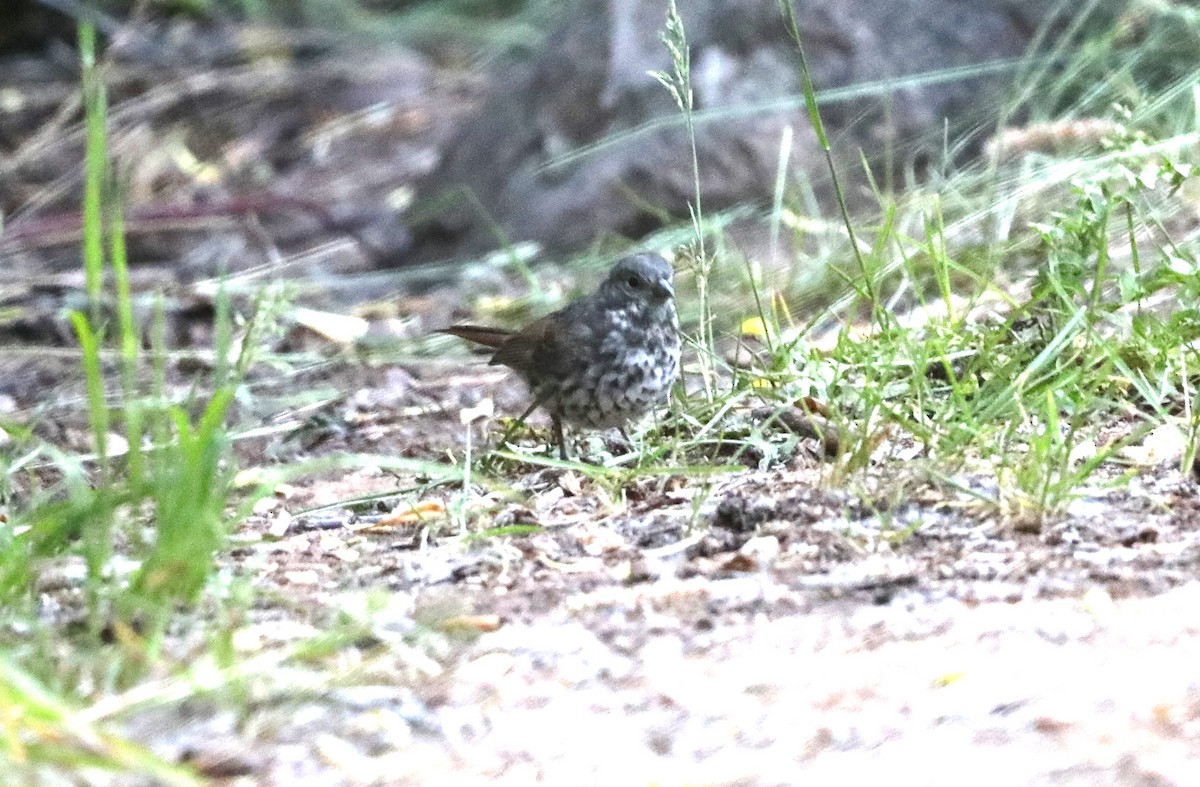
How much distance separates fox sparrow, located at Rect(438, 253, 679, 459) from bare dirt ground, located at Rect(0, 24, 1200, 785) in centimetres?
22

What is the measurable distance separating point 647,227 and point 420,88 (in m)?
3.66

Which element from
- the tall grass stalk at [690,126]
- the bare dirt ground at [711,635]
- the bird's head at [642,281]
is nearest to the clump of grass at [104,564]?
the bare dirt ground at [711,635]

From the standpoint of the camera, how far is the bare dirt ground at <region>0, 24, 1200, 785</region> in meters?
1.85

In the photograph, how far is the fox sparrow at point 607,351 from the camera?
353 cm

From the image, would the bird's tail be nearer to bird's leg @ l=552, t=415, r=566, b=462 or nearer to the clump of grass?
bird's leg @ l=552, t=415, r=566, b=462

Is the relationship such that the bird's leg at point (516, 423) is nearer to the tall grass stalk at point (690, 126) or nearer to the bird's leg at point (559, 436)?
the bird's leg at point (559, 436)

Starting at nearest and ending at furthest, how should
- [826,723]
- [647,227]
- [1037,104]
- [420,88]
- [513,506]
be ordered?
1. [826,723]
2. [513,506]
3. [1037,104]
4. [647,227]
5. [420,88]

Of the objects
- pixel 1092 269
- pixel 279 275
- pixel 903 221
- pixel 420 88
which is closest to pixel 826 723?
pixel 1092 269

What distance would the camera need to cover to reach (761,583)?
249cm

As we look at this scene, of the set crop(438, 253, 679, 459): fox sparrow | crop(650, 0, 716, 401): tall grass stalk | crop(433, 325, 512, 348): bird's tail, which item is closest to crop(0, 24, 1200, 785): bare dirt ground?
crop(438, 253, 679, 459): fox sparrow

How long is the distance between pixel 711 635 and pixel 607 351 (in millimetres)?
1400

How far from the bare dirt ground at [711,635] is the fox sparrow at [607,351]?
0.22m

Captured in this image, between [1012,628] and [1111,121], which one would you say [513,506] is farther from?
[1111,121]

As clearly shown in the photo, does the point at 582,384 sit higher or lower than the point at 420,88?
lower
